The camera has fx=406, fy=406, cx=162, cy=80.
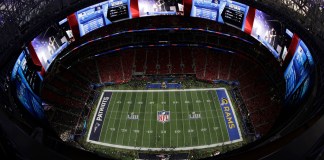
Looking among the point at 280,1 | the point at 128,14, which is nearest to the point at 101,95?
the point at 128,14

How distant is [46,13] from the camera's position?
28391 mm

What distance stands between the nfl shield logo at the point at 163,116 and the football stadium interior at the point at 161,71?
0.12 m

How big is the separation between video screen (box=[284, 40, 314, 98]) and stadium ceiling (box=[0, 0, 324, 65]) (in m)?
1.64

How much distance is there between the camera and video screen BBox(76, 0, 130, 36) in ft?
98.1

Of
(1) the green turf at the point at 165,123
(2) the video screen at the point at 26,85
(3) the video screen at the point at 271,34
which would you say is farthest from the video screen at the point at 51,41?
(3) the video screen at the point at 271,34

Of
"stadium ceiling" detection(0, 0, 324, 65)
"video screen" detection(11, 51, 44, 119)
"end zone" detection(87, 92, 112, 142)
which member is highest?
"stadium ceiling" detection(0, 0, 324, 65)

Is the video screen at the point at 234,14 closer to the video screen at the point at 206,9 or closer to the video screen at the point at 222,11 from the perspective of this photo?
the video screen at the point at 222,11

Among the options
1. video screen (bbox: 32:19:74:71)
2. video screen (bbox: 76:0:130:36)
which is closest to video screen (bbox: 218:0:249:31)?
Answer: video screen (bbox: 76:0:130:36)

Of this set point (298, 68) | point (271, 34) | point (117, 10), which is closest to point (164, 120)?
point (117, 10)

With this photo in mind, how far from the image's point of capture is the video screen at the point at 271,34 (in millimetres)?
26359

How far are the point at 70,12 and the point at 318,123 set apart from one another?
19.2m

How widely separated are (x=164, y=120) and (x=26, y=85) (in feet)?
31.8

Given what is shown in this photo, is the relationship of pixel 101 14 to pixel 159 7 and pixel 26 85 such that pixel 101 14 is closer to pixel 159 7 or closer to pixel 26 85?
pixel 159 7

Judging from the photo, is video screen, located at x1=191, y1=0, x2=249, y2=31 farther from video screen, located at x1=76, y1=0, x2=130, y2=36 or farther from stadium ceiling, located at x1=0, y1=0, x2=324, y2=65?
video screen, located at x1=76, y1=0, x2=130, y2=36
